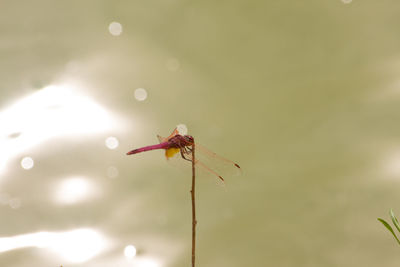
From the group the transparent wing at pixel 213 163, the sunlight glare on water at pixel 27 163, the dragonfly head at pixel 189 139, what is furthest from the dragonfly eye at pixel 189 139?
the sunlight glare on water at pixel 27 163

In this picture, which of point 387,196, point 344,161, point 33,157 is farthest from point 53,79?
point 387,196

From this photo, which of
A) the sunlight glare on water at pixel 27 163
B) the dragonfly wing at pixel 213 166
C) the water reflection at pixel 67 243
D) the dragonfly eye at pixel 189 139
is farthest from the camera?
the sunlight glare on water at pixel 27 163

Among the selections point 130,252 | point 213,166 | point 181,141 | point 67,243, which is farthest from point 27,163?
point 181,141

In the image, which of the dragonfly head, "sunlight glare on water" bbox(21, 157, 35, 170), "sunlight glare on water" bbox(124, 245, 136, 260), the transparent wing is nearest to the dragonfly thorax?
the dragonfly head

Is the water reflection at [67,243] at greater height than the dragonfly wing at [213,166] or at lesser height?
greater

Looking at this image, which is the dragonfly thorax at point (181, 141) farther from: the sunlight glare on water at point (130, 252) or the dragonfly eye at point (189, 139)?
the sunlight glare on water at point (130, 252)

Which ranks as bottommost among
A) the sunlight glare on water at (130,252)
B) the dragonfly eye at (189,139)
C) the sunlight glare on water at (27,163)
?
the dragonfly eye at (189,139)

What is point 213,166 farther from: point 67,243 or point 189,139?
point 67,243

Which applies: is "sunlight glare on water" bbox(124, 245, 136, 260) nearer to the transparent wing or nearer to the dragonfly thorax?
the transparent wing
